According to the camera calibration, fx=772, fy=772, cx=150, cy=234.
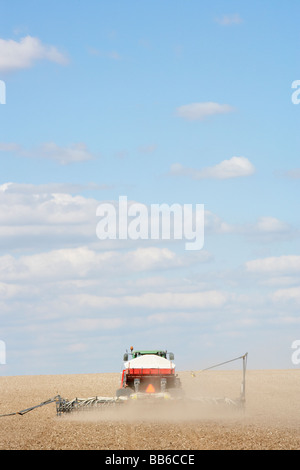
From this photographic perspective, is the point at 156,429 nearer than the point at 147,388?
Yes

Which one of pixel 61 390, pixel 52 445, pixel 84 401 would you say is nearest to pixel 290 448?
pixel 52 445

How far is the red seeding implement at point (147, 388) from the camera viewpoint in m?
35.8

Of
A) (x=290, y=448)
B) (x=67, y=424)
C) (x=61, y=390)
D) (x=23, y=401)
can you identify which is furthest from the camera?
(x=61, y=390)

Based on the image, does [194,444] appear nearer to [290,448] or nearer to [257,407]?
[290,448]

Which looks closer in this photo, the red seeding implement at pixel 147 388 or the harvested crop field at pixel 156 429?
the harvested crop field at pixel 156 429

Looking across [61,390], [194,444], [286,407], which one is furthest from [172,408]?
[61,390]

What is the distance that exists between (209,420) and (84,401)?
20.9 feet

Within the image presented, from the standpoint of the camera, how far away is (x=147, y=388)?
3812 centimetres

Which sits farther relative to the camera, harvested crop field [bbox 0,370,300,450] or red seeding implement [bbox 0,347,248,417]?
red seeding implement [bbox 0,347,248,417]

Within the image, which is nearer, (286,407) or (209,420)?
(209,420)

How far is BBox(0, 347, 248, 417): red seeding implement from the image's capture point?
35.8m

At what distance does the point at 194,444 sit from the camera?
977 inches
